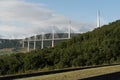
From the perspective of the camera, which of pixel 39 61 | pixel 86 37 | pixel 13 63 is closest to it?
pixel 13 63

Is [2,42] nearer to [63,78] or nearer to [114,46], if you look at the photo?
[114,46]

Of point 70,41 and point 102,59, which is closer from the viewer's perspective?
point 102,59

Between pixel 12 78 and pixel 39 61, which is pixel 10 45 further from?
pixel 12 78

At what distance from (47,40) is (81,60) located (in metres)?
76.7

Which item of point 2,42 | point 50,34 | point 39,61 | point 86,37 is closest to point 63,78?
point 39,61

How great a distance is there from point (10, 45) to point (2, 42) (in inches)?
127

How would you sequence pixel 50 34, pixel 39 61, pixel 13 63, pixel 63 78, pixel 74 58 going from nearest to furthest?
pixel 63 78 → pixel 13 63 → pixel 39 61 → pixel 74 58 → pixel 50 34

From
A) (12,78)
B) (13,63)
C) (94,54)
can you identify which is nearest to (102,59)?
(94,54)

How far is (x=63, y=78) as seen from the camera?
15.6 metres

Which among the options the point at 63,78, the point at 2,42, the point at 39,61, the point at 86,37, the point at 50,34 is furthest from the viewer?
the point at 50,34

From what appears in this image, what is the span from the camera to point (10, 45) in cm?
11794

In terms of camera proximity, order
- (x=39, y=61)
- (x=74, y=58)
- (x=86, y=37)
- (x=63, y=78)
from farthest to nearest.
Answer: (x=86, y=37) < (x=74, y=58) < (x=39, y=61) < (x=63, y=78)

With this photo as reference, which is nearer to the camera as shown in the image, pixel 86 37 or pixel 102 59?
pixel 102 59

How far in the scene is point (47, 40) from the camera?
127 meters
